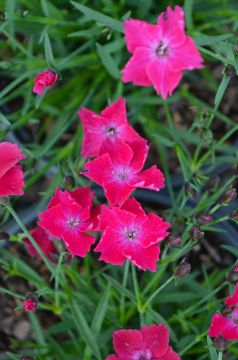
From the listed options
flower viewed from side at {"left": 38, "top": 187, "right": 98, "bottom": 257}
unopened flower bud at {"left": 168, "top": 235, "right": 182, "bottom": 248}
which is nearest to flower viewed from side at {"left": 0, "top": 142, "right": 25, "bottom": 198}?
flower viewed from side at {"left": 38, "top": 187, "right": 98, "bottom": 257}

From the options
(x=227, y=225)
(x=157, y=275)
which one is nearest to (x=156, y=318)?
(x=157, y=275)

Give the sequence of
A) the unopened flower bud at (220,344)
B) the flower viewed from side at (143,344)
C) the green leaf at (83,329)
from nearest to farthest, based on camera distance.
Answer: the unopened flower bud at (220,344) → the flower viewed from side at (143,344) → the green leaf at (83,329)

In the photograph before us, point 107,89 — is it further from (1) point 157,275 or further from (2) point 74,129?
(1) point 157,275

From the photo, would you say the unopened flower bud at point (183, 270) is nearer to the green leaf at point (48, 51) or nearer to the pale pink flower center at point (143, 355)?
the pale pink flower center at point (143, 355)

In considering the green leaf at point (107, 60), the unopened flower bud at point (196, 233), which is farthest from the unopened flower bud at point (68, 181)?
the green leaf at point (107, 60)

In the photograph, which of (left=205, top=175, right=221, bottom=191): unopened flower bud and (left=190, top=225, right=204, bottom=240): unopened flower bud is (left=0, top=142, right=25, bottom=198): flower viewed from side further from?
(left=205, top=175, right=221, bottom=191): unopened flower bud
